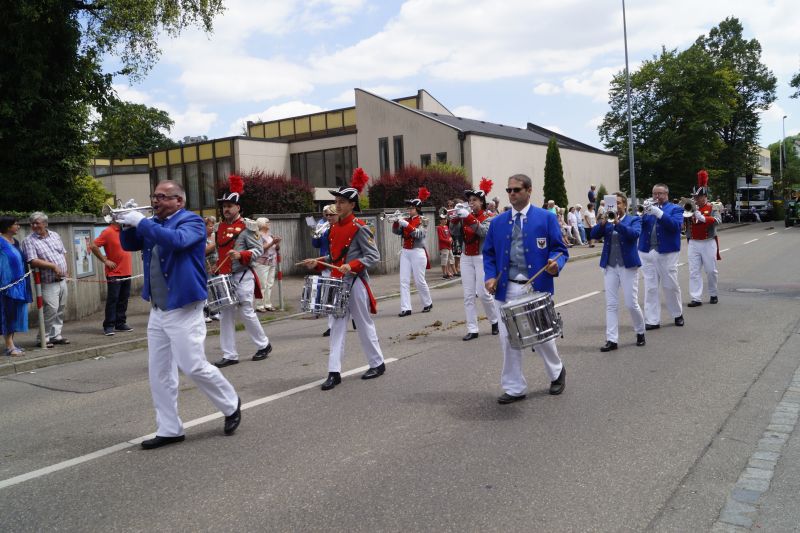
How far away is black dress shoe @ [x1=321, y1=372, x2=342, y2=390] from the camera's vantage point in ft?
24.5

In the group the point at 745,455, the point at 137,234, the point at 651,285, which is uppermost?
the point at 137,234

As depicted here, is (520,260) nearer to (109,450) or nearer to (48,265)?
(109,450)

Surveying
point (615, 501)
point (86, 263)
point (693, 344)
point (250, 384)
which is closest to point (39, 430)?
point (250, 384)

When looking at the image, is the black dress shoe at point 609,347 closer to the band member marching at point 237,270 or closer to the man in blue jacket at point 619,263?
the man in blue jacket at point 619,263

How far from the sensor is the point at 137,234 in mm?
5789

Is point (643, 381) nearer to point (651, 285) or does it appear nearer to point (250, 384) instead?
point (651, 285)

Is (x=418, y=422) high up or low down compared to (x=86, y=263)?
down

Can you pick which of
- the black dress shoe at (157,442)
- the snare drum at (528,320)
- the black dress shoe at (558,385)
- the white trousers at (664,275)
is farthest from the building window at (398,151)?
the black dress shoe at (157,442)

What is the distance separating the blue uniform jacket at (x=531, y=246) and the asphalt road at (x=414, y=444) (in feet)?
3.67

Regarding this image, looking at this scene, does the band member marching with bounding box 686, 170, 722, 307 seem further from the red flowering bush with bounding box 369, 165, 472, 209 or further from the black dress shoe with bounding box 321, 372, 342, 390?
the red flowering bush with bounding box 369, 165, 472, 209

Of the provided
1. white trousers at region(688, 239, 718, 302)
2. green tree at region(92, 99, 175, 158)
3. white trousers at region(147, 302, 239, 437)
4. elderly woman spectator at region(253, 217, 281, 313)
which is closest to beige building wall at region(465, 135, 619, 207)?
green tree at region(92, 99, 175, 158)

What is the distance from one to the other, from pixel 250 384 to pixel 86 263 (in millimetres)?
8193

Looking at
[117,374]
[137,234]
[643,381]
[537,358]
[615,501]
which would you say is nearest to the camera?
[615,501]

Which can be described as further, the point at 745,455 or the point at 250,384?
the point at 250,384
